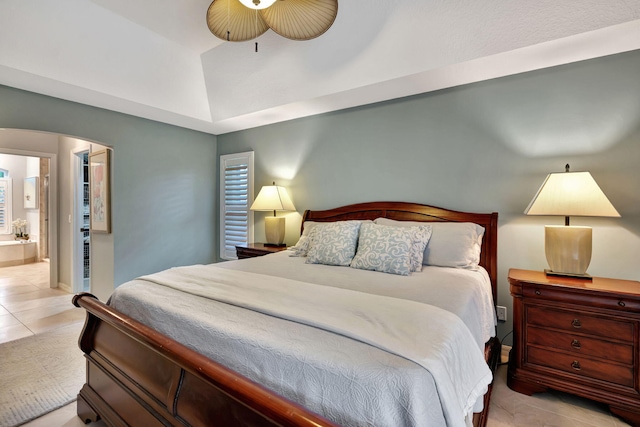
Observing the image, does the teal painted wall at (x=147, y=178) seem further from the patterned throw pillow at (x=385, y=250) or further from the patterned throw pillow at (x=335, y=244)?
the patterned throw pillow at (x=385, y=250)

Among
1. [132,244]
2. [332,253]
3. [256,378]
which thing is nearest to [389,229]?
[332,253]

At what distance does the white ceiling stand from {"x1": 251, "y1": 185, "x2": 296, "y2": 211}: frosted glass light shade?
92 cm

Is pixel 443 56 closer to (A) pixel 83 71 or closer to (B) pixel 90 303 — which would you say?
(B) pixel 90 303

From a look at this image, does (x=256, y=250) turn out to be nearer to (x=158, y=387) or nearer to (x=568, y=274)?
(x=158, y=387)

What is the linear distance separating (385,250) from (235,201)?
2.87 meters

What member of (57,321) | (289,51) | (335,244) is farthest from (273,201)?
(57,321)

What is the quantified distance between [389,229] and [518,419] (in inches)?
55.8

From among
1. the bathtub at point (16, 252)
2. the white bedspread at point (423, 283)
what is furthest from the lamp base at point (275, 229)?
the bathtub at point (16, 252)

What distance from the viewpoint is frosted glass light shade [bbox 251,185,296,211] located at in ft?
11.9

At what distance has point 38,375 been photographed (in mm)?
2291

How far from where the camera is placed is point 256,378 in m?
1.05

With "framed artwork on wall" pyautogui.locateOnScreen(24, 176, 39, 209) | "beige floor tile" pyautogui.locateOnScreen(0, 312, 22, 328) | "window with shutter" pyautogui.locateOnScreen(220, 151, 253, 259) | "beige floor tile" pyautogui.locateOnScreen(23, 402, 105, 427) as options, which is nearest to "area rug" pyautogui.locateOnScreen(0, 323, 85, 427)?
"beige floor tile" pyautogui.locateOnScreen(23, 402, 105, 427)

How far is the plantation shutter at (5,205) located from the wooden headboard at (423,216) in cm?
775

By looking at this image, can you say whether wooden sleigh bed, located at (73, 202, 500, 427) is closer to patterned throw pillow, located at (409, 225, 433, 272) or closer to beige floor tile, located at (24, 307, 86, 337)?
patterned throw pillow, located at (409, 225, 433, 272)
